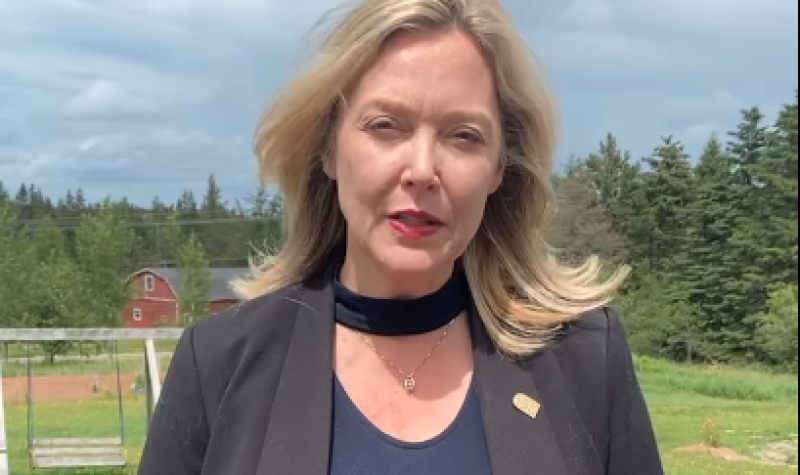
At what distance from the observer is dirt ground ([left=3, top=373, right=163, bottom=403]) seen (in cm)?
961

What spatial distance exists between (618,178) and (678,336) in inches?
33.6

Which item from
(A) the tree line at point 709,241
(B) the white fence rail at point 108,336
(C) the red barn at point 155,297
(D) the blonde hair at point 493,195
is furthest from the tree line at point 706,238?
(C) the red barn at point 155,297

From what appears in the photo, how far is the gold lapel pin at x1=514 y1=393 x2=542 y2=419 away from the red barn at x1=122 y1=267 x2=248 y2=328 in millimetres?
8443

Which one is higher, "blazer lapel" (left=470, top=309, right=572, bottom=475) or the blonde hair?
the blonde hair

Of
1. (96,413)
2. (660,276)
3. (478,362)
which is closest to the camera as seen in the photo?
(478,362)

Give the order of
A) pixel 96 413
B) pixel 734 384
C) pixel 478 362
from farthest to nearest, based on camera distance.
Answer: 1. pixel 96 413
2. pixel 734 384
3. pixel 478 362

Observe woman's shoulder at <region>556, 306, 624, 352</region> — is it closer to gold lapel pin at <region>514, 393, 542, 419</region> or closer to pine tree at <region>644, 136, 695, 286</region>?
gold lapel pin at <region>514, 393, 542, 419</region>

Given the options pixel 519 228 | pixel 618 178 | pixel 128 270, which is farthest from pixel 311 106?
pixel 128 270

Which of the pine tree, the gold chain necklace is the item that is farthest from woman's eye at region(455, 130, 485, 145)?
→ the pine tree

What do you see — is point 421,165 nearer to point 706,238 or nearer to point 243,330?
point 243,330

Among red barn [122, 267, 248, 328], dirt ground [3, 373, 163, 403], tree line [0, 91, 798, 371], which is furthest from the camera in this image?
red barn [122, 267, 248, 328]

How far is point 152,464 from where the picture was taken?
128 cm

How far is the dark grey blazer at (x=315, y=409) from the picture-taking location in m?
1.24

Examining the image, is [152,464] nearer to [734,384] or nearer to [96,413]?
[734,384]
